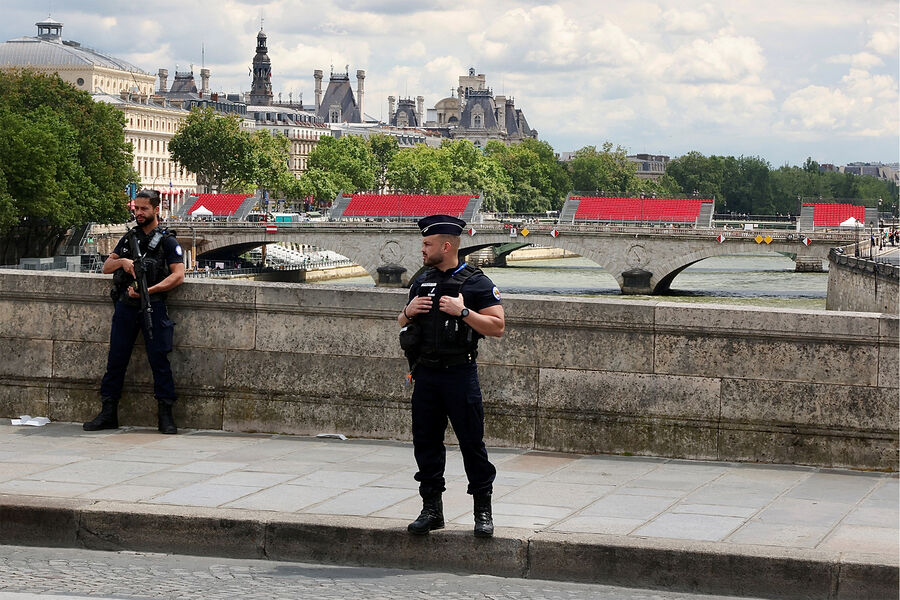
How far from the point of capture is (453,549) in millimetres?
7316

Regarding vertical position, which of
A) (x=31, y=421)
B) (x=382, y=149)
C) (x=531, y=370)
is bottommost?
(x=31, y=421)

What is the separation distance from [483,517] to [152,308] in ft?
12.8

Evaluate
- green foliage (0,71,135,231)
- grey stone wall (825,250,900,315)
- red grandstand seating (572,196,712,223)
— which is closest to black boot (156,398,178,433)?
grey stone wall (825,250,900,315)

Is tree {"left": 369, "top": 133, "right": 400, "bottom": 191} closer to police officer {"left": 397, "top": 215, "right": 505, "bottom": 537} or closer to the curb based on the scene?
the curb

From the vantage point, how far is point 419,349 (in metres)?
7.44

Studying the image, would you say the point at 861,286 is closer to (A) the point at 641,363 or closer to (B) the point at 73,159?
(B) the point at 73,159

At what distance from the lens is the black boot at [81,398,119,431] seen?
1047 cm

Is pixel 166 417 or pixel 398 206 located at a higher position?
pixel 398 206

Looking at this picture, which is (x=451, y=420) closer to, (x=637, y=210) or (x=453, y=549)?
(x=453, y=549)

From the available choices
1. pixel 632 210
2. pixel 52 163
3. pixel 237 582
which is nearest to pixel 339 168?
pixel 632 210

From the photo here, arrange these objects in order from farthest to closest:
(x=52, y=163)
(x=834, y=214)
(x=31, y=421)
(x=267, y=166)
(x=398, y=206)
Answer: (x=267, y=166) → (x=398, y=206) → (x=834, y=214) → (x=52, y=163) → (x=31, y=421)

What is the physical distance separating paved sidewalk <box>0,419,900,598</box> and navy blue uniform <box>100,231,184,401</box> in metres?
0.74

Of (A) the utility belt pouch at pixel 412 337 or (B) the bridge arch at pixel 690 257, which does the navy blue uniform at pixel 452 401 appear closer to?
(A) the utility belt pouch at pixel 412 337

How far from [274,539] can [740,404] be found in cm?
327
